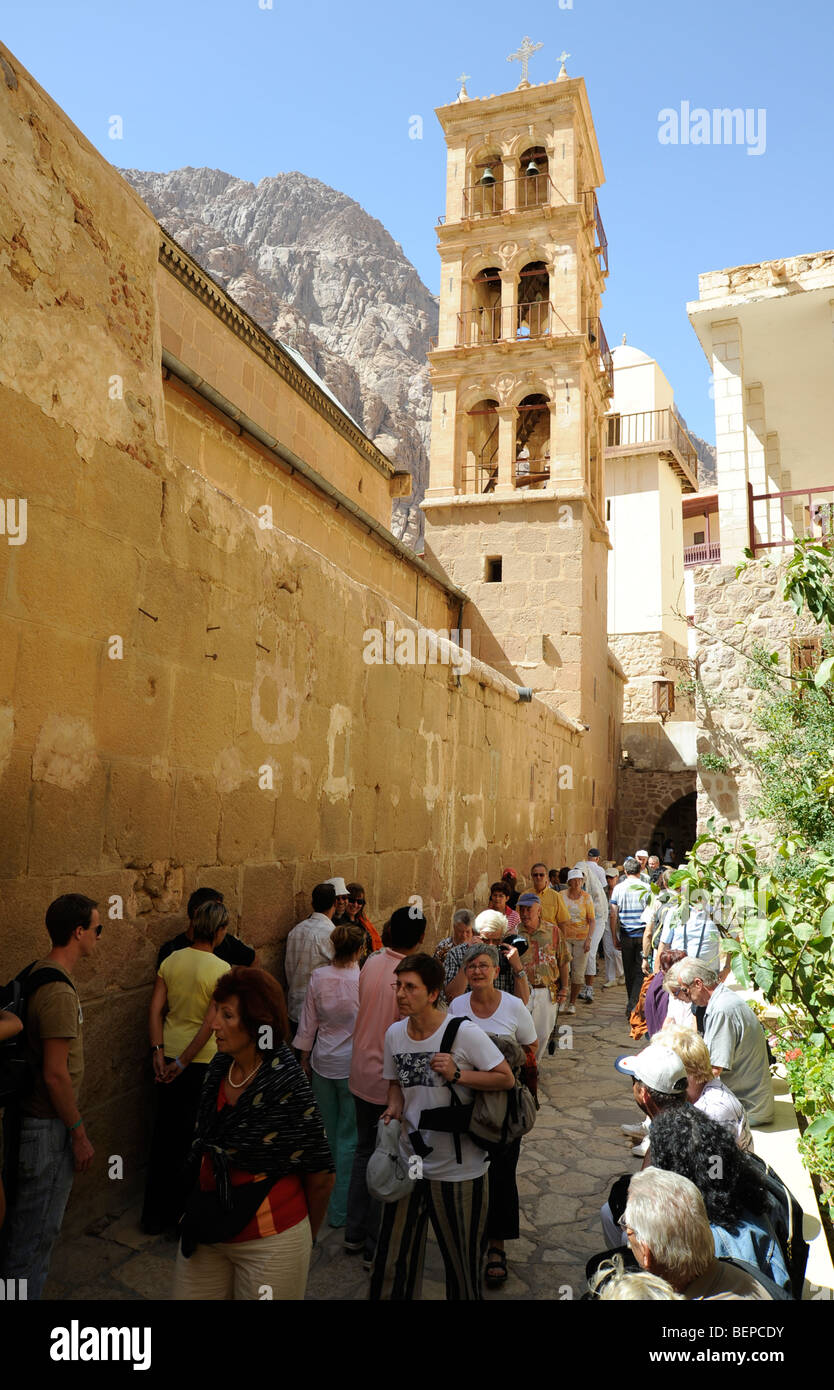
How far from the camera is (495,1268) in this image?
11.7 ft

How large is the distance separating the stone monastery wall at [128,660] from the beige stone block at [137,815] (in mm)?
10

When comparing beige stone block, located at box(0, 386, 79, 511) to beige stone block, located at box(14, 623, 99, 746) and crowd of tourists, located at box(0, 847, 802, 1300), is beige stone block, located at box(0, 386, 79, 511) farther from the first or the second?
crowd of tourists, located at box(0, 847, 802, 1300)

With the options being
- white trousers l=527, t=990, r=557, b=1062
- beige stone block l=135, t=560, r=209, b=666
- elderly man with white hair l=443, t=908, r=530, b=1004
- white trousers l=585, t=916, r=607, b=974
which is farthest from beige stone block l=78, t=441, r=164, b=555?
white trousers l=585, t=916, r=607, b=974

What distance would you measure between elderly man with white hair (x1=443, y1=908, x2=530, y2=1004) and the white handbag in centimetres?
170

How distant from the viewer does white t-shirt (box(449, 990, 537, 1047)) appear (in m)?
3.81

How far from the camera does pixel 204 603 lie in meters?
4.11

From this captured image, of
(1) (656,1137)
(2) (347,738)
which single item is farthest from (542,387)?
(1) (656,1137)

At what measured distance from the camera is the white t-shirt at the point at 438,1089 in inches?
116

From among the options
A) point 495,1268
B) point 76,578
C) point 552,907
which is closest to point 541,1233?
point 495,1268

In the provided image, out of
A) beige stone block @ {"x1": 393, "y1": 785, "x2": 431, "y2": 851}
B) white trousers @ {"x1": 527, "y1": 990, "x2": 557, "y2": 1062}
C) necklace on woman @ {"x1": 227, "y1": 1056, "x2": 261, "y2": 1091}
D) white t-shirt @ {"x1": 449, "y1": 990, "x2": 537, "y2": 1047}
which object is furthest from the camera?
beige stone block @ {"x1": 393, "y1": 785, "x2": 431, "y2": 851}

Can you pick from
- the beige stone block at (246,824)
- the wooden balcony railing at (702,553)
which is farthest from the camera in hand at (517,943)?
the wooden balcony railing at (702,553)

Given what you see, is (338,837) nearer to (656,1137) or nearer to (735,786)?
(656,1137)
